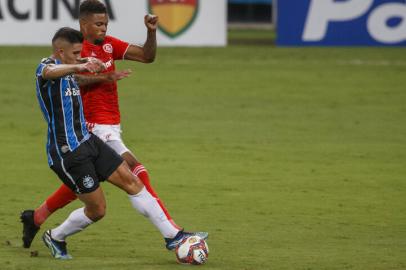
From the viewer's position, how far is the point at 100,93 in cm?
1031

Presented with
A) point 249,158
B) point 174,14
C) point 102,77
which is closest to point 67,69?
point 102,77

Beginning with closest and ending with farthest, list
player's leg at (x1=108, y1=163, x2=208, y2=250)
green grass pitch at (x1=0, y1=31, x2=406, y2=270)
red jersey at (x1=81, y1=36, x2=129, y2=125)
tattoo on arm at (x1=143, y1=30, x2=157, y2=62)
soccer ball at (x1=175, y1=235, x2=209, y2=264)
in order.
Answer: soccer ball at (x1=175, y1=235, x2=209, y2=264)
player's leg at (x1=108, y1=163, x2=208, y2=250)
green grass pitch at (x1=0, y1=31, x2=406, y2=270)
red jersey at (x1=81, y1=36, x2=129, y2=125)
tattoo on arm at (x1=143, y1=30, x2=157, y2=62)

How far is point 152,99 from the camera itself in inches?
826

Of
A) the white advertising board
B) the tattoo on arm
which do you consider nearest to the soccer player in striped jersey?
the tattoo on arm

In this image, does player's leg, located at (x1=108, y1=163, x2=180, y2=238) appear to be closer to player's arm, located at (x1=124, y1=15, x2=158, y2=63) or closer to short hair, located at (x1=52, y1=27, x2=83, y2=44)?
short hair, located at (x1=52, y1=27, x2=83, y2=44)

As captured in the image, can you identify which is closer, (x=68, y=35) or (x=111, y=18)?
(x=68, y=35)

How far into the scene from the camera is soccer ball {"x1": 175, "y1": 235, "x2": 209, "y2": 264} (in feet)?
30.3

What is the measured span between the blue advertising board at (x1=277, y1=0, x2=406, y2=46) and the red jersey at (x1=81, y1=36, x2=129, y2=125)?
1772 centimetres

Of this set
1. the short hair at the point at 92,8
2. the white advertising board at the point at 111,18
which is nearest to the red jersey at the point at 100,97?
the short hair at the point at 92,8

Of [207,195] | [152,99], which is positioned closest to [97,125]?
[207,195]

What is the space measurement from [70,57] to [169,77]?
1422 cm

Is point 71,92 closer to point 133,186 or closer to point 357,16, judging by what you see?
point 133,186

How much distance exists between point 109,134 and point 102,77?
0.74m

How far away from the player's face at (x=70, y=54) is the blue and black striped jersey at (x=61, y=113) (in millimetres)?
66
